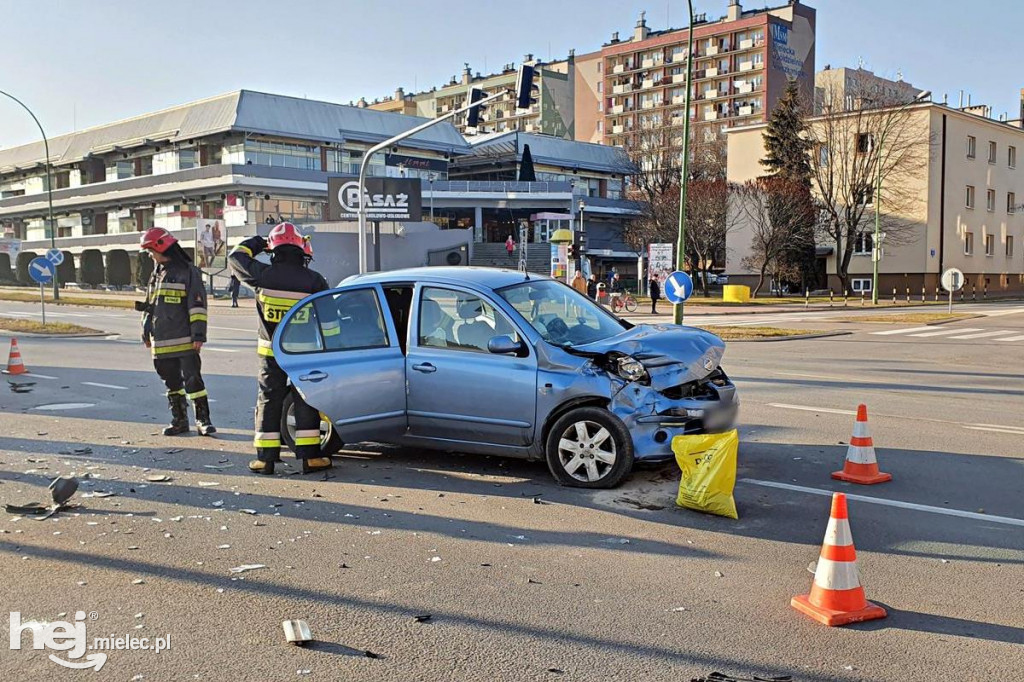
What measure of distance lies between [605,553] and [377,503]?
1888mm

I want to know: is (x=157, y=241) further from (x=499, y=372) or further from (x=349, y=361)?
(x=499, y=372)

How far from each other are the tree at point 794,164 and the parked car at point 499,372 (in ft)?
158

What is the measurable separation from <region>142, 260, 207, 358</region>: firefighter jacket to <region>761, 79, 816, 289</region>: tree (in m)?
48.1

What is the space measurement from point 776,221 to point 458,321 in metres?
47.5

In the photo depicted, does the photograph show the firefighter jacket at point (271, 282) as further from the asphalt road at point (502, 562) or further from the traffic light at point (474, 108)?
the traffic light at point (474, 108)

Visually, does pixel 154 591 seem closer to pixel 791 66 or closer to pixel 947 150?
pixel 947 150

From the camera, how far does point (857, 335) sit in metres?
24.5

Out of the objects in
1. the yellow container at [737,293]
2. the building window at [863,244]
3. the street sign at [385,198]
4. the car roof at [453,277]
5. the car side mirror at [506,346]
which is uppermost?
the street sign at [385,198]

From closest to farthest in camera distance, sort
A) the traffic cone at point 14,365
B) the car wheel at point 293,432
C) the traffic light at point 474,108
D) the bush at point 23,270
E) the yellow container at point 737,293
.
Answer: the car wheel at point 293,432, the traffic cone at point 14,365, the traffic light at point 474,108, the yellow container at point 737,293, the bush at point 23,270

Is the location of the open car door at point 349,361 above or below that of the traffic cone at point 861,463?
above

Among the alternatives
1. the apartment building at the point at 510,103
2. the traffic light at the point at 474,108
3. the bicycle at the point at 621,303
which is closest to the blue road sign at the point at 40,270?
the traffic light at the point at 474,108

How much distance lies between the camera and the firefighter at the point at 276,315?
23.2 feet

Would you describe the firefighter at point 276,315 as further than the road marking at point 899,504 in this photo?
Yes

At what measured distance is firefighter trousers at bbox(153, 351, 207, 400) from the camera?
335 inches
